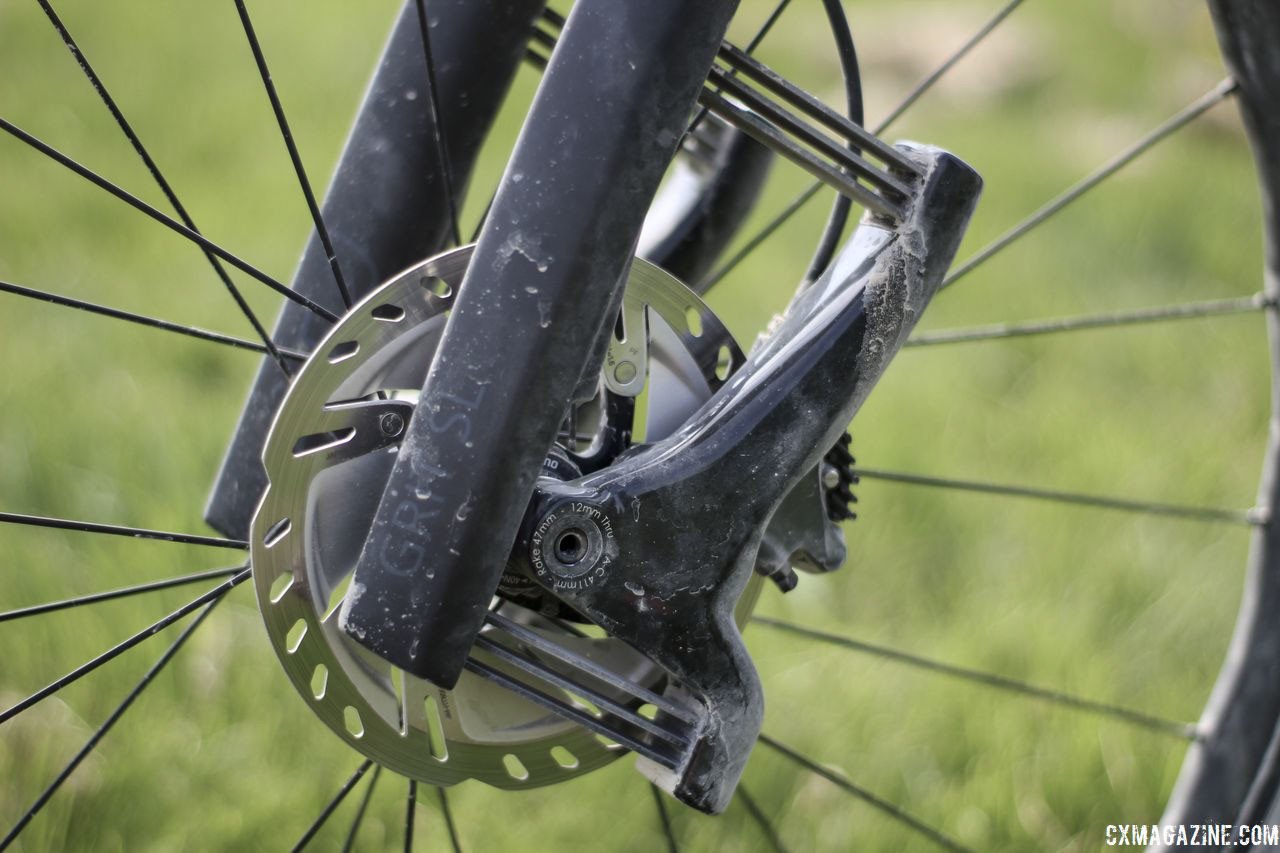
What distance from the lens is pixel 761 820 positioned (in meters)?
1.51

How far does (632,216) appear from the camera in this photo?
86cm

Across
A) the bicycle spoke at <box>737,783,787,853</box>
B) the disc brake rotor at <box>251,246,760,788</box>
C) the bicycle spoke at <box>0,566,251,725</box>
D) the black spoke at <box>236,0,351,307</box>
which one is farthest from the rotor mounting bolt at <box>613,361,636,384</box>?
the bicycle spoke at <box>737,783,787,853</box>

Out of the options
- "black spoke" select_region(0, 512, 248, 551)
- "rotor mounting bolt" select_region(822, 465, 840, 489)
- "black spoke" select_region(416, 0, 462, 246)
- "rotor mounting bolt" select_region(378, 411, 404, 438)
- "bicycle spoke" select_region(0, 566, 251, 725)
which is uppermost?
"black spoke" select_region(416, 0, 462, 246)

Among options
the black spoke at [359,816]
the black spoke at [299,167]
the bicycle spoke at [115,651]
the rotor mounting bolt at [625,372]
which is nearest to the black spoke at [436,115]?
the black spoke at [299,167]

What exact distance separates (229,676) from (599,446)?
93 centimetres

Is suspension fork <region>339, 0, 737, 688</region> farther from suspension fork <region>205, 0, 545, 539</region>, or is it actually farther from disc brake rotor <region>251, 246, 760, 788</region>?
suspension fork <region>205, 0, 545, 539</region>

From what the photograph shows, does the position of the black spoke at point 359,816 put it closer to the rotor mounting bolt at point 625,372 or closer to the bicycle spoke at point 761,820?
the bicycle spoke at point 761,820

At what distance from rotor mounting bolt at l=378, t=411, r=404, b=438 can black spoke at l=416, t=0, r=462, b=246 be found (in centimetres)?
27

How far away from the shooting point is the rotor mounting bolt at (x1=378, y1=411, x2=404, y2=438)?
0.96m

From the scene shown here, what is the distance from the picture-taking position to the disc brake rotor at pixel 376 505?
951 millimetres

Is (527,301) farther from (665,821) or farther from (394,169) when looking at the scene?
(665,821)

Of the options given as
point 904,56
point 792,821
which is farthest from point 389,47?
point 904,56

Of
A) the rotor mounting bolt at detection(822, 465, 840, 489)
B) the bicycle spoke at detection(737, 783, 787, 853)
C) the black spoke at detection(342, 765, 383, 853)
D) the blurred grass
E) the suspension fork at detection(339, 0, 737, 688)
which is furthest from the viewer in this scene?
the blurred grass

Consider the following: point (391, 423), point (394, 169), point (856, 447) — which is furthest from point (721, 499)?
point (856, 447)
